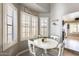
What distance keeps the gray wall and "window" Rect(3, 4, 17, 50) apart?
0.52 m

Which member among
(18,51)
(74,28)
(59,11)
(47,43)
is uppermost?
(59,11)

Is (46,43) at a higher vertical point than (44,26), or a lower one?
lower

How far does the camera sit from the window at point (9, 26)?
149 cm

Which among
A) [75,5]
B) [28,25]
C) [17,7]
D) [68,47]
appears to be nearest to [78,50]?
[68,47]

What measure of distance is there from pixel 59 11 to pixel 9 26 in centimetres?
73

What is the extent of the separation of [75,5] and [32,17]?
620mm

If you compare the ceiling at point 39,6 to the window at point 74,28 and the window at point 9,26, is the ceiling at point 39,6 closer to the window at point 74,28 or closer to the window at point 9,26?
the window at point 9,26

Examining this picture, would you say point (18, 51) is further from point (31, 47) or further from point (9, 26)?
point (9, 26)

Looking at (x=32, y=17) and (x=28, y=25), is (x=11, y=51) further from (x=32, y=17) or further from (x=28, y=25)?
(x=32, y=17)

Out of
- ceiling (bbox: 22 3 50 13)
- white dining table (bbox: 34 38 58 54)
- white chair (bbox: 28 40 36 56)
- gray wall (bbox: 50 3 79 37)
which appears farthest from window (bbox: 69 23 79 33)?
white chair (bbox: 28 40 36 56)

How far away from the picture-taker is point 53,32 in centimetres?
157

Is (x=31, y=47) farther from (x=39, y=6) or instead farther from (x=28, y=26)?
(x=39, y=6)

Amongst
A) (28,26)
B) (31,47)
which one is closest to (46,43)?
(31,47)

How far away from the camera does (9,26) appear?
1.52 meters
